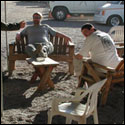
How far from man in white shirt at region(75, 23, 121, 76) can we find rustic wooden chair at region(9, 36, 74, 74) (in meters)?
1.76

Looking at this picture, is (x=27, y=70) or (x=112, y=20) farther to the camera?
(x=112, y=20)

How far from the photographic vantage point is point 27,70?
8070 millimetres

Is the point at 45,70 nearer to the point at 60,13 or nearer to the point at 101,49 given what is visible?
the point at 101,49

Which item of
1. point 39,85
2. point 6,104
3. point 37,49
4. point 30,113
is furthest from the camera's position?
point 37,49

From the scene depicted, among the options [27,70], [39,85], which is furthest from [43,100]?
[27,70]

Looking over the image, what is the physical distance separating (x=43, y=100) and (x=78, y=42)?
6.13 metres

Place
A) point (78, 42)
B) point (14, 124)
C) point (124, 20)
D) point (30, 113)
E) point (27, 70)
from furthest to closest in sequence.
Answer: point (124, 20) < point (78, 42) < point (27, 70) < point (30, 113) < point (14, 124)

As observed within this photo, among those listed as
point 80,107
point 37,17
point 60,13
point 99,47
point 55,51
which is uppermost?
point 60,13

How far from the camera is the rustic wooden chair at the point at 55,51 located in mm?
7562

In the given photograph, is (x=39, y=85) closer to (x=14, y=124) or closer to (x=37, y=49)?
(x=37, y=49)

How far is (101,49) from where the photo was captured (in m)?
5.88

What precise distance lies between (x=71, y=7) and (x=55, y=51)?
38.9ft

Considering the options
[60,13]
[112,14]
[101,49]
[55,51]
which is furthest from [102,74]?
[60,13]

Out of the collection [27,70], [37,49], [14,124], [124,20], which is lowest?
[14,124]
